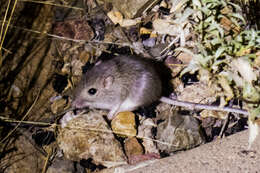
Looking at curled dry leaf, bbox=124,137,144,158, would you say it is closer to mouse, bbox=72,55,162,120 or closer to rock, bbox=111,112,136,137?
rock, bbox=111,112,136,137

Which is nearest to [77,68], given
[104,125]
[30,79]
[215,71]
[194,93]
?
[30,79]

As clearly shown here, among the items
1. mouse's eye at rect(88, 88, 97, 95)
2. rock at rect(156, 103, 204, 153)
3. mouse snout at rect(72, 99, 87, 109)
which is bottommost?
rock at rect(156, 103, 204, 153)

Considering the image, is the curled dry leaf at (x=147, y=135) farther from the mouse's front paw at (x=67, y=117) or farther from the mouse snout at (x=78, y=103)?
the mouse's front paw at (x=67, y=117)

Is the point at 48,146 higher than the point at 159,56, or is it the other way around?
the point at 159,56

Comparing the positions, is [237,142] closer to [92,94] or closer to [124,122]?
[124,122]

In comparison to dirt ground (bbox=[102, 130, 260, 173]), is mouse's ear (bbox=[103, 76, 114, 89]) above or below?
above

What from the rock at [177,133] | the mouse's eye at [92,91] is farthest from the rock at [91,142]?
the rock at [177,133]

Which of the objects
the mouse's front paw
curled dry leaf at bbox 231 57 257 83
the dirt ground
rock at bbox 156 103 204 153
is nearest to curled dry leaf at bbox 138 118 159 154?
rock at bbox 156 103 204 153
